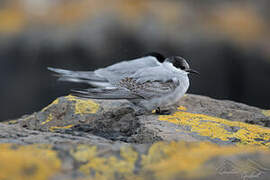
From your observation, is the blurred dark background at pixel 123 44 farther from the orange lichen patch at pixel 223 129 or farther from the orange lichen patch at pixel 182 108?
the orange lichen patch at pixel 223 129

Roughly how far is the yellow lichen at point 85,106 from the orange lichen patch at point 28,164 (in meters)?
1.61

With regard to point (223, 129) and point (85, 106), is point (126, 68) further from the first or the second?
point (223, 129)

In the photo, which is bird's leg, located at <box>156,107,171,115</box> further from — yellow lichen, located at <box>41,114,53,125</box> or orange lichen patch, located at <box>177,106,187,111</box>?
yellow lichen, located at <box>41,114,53,125</box>

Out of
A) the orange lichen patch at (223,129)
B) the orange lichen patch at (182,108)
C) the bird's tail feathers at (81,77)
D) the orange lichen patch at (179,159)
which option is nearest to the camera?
the orange lichen patch at (179,159)

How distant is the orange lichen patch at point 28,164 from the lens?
1854 millimetres

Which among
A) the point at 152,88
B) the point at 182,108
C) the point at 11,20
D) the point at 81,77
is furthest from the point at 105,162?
the point at 11,20

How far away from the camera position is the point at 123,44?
845cm

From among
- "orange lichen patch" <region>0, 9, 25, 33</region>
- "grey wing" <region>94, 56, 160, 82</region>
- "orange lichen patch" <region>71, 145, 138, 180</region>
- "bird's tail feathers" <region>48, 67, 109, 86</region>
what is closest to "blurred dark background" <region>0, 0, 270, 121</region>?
"orange lichen patch" <region>0, 9, 25, 33</region>

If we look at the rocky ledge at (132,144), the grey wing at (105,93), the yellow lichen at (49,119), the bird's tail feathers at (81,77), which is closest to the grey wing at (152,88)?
the grey wing at (105,93)

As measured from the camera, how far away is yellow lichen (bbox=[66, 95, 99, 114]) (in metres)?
3.83

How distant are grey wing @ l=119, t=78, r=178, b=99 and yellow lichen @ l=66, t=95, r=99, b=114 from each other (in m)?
0.44

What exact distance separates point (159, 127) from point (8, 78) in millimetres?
6306

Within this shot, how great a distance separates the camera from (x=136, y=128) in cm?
327

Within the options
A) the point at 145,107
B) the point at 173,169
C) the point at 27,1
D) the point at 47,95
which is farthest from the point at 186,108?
the point at 27,1
